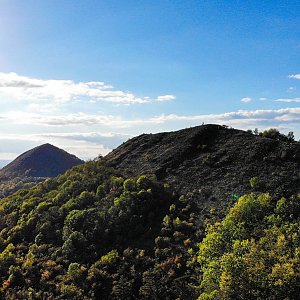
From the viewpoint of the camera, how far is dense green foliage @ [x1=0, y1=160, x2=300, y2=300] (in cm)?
3753

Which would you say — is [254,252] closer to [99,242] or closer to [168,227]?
[168,227]

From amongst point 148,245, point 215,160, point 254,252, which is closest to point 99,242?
point 148,245

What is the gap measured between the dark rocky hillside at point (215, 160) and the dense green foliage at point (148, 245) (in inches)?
118

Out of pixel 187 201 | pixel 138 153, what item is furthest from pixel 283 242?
pixel 138 153

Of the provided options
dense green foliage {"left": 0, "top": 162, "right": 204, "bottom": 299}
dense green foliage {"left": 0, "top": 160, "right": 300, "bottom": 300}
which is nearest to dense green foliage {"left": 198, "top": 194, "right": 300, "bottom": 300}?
dense green foliage {"left": 0, "top": 160, "right": 300, "bottom": 300}

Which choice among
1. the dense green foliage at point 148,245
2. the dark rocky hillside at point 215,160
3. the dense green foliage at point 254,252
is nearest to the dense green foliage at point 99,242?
the dense green foliage at point 148,245

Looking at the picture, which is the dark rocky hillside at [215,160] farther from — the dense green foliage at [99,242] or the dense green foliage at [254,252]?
the dense green foliage at [254,252]

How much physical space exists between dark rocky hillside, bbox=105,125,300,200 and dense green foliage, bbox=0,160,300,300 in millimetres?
2996

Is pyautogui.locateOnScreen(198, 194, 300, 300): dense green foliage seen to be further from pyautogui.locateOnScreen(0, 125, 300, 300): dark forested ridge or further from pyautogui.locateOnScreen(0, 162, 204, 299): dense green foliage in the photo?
pyautogui.locateOnScreen(0, 162, 204, 299): dense green foliage

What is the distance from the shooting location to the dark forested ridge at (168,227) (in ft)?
130

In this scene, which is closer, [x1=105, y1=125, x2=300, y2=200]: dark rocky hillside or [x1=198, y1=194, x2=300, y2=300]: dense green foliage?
[x1=198, y1=194, x2=300, y2=300]: dense green foliage

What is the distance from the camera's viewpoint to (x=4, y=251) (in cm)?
5606

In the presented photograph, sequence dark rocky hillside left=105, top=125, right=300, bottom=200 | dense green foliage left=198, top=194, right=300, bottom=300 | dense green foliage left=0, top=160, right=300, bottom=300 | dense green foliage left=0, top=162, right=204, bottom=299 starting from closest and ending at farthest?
dense green foliage left=198, top=194, right=300, bottom=300, dense green foliage left=0, top=160, right=300, bottom=300, dense green foliage left=0, top=162, right=204, bottom=299, dark rocky hillside left=105, top=125, right=300, bottom=200

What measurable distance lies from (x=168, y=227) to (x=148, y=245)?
13.8 ft
